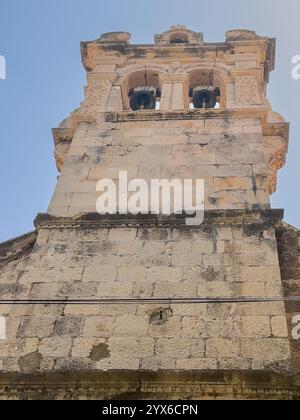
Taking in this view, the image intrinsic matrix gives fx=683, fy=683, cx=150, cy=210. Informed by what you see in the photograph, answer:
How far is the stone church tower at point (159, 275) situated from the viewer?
581cm

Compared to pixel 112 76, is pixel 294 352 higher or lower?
lower

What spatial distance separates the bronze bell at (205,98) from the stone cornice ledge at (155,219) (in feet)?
15.9

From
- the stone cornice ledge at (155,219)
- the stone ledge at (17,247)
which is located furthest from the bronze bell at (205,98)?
the stone ledge at (17,247)

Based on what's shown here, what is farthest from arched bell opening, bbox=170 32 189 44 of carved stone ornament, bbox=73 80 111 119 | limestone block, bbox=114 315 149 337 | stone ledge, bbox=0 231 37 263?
limestone block, bbox=114 315 149 337

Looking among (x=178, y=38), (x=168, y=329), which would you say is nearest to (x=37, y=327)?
(x=168, y=329)

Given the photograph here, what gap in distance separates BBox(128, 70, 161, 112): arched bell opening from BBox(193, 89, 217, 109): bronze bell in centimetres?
69

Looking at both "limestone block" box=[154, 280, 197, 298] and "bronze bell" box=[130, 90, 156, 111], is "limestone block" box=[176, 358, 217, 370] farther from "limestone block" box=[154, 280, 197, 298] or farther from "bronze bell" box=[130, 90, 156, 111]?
"bronze bell" box=[130, 90, 156, 111]

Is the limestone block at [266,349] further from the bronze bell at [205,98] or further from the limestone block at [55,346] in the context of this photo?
the bronze bell at [205,98]

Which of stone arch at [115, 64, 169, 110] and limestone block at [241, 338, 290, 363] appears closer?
limestone block at [241, 338, 290, 363]

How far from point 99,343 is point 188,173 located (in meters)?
3.25

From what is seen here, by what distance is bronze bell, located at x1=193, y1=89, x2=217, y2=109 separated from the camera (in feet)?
40.5

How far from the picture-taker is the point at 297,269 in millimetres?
7344
